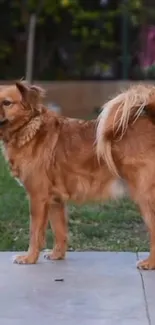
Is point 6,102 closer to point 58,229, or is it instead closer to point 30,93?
point 30,93

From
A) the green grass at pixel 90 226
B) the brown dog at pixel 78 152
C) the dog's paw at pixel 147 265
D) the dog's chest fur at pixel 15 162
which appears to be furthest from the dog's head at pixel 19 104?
the dog's paw at pixel 147 265

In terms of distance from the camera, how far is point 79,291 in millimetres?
6359

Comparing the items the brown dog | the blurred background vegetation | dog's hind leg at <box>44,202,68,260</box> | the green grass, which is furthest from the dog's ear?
the blurred background vegetation

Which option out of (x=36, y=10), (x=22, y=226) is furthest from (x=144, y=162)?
(x=36, y=10)

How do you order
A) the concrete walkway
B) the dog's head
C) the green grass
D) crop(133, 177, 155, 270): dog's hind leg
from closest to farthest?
the concrete walkway → crop(133, 177, 155, 270): dog's hind leg → the dog's head → the green grass

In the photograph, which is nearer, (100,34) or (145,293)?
(145,293)

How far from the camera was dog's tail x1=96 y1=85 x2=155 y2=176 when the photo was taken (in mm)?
6922

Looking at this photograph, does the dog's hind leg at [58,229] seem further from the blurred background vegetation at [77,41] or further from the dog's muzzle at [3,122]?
the blurred background vegetation at [77,41]

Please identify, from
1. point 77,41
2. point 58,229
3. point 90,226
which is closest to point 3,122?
point 58,229

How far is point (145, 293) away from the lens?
20.6 ft

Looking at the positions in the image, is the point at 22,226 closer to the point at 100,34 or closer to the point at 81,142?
the point at 81,142

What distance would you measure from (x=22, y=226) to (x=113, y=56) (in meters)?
11.2

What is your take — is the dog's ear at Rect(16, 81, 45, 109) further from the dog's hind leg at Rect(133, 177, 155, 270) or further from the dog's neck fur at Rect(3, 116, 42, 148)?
the dog's hind leg at Rect(133, 177, 155, 270)

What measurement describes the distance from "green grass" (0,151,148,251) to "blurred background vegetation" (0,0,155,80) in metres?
9.74
